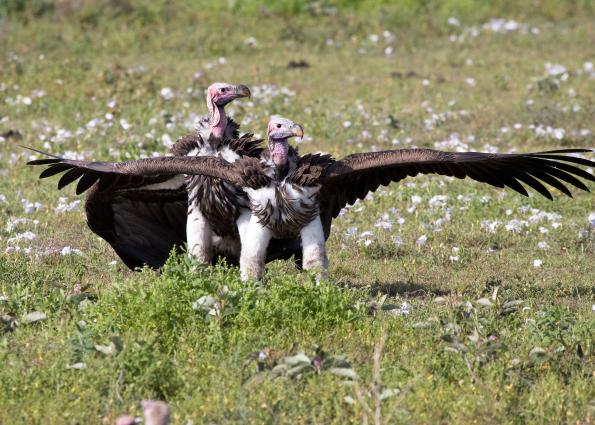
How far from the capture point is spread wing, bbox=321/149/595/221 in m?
7.61

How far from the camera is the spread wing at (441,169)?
761cm

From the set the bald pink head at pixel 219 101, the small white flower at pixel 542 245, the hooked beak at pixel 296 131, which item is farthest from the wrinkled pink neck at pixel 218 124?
the small white flower at pixel 542 245

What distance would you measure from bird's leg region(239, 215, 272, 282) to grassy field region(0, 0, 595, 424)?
0.14m

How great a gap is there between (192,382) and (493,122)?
341 inches

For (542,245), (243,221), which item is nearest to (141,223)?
(243,221)

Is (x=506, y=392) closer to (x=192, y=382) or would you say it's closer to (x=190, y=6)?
(x=192, y=382)

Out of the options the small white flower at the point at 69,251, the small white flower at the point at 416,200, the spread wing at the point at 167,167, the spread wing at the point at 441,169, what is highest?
the spread wing at the point at 441,169

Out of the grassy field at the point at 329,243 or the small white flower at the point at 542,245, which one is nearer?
the grassy field at the point at 329,243

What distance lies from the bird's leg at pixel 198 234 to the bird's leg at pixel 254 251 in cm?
38

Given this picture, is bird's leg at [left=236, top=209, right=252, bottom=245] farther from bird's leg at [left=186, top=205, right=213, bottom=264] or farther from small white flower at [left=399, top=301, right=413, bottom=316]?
small white flower at [left=399, top=301, right=413, bottom=316]

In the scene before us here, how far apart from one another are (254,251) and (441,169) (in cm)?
135

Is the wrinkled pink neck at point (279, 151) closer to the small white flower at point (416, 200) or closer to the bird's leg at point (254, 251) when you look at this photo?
the bird's leg at point (254, 251)

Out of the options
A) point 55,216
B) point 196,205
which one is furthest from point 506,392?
point 55,216

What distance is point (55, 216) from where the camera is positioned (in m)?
10.5
